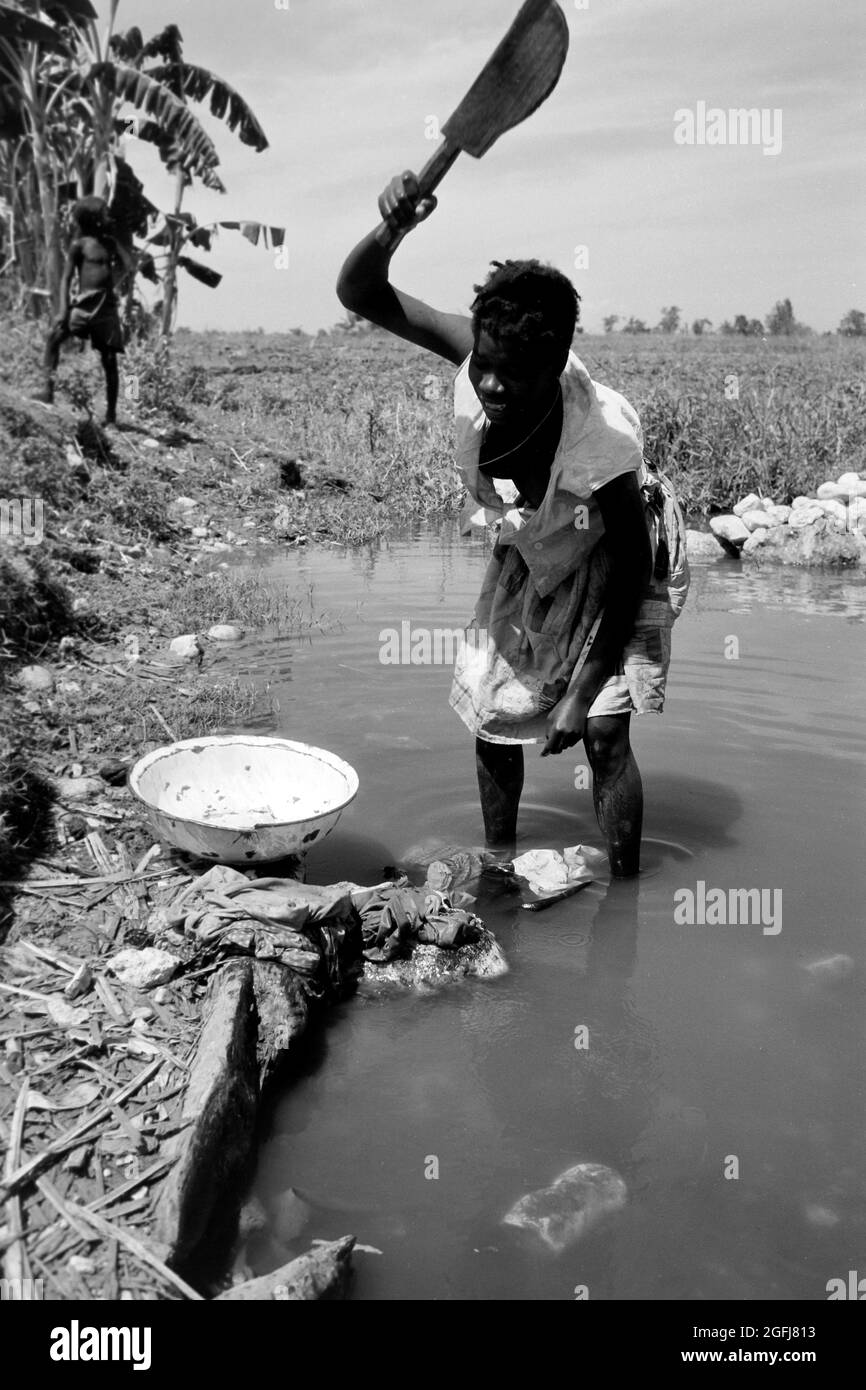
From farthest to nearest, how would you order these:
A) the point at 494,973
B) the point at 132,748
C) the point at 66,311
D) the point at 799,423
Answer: the point at 799,423
the point at 66,311
the point at 132,748
the point at 494,973

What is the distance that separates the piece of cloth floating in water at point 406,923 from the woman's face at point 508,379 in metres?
1.20

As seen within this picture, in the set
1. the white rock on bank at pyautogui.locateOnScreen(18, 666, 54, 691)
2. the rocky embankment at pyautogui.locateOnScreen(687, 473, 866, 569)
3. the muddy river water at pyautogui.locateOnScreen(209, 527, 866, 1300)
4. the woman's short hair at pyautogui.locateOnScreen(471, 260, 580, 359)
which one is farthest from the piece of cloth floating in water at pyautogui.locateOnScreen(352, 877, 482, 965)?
the rocky embankment at pyautogui.locateOnScreen(687, 473, 866, 569)

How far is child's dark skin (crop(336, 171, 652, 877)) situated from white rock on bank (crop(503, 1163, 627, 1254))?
1102 mm

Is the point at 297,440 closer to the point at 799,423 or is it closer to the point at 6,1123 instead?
the point at 799,423

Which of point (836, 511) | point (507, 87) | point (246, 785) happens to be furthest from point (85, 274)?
point (507, 87)

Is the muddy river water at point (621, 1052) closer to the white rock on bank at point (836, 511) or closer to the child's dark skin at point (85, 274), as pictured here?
the white rock on bank at point (836, 511)

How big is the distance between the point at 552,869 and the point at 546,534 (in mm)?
1058

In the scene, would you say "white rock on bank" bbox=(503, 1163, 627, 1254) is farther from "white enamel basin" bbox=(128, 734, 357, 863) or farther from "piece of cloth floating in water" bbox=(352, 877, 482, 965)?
"white enamel basin" bbox=(128, 734, 357, 863)

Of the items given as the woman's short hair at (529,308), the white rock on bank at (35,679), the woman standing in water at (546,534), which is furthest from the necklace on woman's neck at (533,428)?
the white rock on bank at (35,679)

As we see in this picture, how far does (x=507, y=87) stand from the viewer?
95.0 inches

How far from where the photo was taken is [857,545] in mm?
8344

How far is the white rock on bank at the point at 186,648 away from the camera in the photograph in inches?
193
